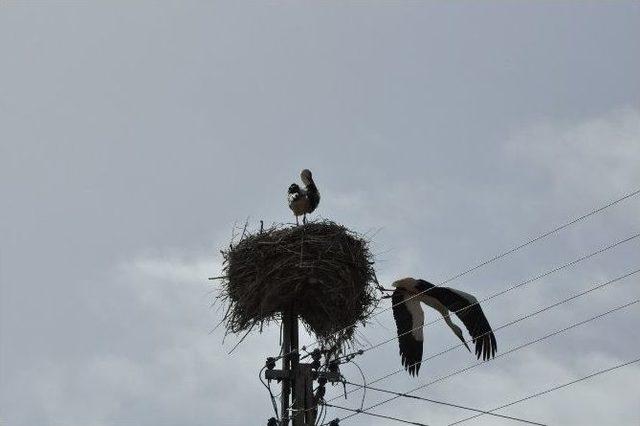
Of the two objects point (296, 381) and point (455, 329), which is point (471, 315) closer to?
point (455, 329)

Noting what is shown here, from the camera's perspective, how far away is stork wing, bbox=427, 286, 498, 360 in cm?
928

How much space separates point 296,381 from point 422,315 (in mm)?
1568

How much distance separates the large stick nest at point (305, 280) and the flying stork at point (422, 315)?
0.33 metres

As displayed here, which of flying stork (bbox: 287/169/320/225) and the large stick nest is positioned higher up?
flying stork (bbox: 287/169/320/225)

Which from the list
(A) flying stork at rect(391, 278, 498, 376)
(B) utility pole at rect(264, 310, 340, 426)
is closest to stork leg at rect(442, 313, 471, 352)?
(A) flying stork at rect(391, 278, 498, 376)

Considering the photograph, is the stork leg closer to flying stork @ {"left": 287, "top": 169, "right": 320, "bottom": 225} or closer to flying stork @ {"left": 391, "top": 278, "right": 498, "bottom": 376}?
flying stork @ {"left": 391, "top": 278, "right": 498, "bottom": 376}

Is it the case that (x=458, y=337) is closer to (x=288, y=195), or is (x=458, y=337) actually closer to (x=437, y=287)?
(x=437, y=287)

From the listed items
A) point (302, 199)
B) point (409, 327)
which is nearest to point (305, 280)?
point (409, 327)

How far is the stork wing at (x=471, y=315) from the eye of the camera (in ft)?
30.5

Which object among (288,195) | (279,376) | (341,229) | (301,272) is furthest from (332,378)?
(288,195)

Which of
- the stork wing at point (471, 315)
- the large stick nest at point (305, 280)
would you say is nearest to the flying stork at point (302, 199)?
the large stick nest at point (305, 280)

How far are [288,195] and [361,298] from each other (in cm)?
183

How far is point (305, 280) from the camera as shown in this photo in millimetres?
9609

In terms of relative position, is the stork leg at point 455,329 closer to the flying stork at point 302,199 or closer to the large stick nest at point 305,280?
the large stick nest at point 305,280
